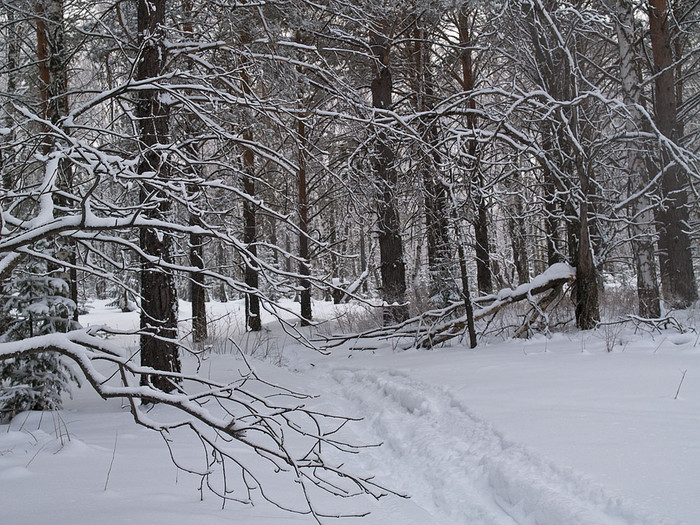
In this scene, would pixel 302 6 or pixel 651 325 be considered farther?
pixel 651 325

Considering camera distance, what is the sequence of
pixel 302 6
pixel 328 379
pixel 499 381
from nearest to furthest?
pixel 499 381, pixel 302 6, pixel 328 379

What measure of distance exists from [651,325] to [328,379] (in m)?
4.69

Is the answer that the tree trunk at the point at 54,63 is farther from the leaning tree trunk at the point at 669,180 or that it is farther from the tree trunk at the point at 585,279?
the leaning tree trunk at the point at 669,180

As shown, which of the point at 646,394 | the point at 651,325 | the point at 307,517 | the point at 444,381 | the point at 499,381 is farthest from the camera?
the point at 651,325

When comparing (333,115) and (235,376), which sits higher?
(333,115)

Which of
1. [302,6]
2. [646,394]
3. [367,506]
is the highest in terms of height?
[302,6]

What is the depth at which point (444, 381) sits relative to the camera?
5.77 meters

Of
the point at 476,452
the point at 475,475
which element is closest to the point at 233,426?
the point at 475,475

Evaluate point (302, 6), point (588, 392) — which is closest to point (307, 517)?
point (588, 392)

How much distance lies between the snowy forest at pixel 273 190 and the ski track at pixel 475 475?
0.43 feet

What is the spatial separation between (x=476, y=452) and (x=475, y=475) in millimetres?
299

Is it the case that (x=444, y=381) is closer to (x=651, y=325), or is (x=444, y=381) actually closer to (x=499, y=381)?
(x=499, y=381)

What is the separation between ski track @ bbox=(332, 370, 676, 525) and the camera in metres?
2.85

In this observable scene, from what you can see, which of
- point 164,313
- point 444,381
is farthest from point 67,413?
point 444,381
